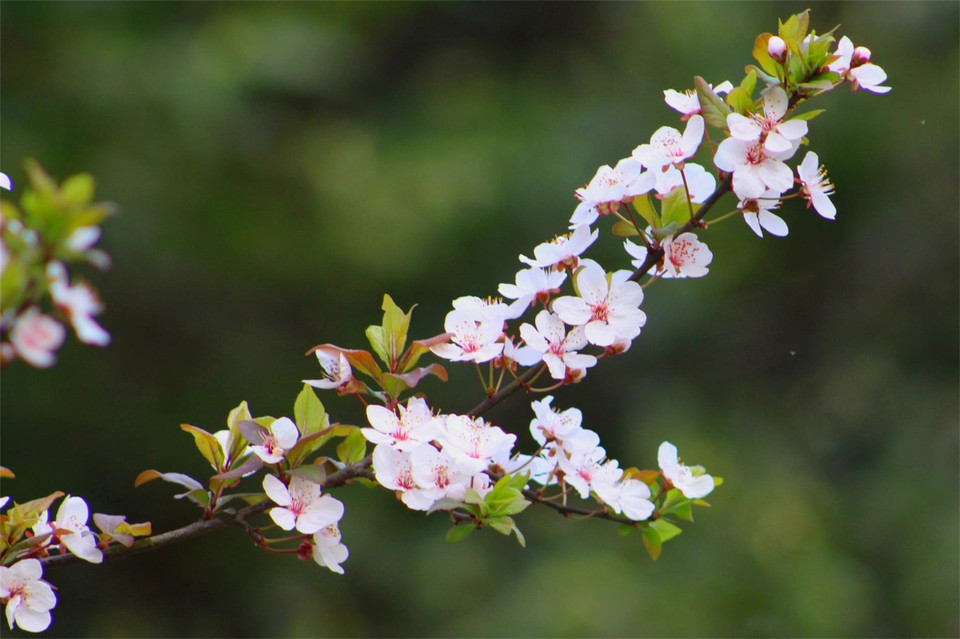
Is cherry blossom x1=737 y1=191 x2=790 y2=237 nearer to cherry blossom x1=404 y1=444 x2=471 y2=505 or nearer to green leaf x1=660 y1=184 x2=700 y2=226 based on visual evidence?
green leaf x1=660 y1=184 x2=700 y2=226

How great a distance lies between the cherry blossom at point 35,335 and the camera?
0.56 metres

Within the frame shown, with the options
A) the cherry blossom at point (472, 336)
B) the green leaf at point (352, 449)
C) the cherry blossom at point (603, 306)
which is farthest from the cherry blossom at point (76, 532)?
the cherry blossom at point (603, 306)

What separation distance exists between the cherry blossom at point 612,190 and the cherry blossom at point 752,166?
66 millimetres

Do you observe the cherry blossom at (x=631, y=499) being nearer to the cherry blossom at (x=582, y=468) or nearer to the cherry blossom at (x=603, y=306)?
the cherry blossom at (x=582, y=468)

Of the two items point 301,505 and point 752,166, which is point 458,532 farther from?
point 752,166

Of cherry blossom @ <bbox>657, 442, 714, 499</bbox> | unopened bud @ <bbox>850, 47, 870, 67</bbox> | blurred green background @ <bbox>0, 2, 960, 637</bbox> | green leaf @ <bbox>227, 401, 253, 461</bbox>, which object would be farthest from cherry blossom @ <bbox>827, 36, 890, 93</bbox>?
blurred green background @ <bbox>0, 2, 960, 637</bbox>

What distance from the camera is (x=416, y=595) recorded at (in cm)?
387

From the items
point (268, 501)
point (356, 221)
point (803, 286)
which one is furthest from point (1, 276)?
point (803, 286)

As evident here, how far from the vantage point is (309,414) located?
3.01ft

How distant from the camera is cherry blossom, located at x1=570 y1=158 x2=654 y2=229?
905mm

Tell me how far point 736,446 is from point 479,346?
3.23 metres

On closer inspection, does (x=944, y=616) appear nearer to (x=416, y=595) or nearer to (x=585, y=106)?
(x=416, y=595)

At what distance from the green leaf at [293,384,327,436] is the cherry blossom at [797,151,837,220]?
0.45 m

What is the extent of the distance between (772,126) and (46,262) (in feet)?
1.84
